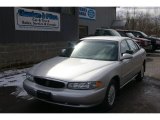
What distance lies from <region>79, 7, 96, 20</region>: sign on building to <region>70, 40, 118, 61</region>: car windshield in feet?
45.4

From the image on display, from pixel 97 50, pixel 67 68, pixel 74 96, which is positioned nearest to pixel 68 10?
pixel 97 50

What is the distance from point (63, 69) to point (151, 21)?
29000 millimetres

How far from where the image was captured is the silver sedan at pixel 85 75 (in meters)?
4.28

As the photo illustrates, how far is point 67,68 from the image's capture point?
4.79 metres

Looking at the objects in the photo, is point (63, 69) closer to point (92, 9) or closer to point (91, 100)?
point (91, 100)

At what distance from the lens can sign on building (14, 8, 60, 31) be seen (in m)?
9.15

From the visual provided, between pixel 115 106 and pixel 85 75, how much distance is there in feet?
3.81

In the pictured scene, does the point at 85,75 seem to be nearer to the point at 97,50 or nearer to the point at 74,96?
the point at 74,96

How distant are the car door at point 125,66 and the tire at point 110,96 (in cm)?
57

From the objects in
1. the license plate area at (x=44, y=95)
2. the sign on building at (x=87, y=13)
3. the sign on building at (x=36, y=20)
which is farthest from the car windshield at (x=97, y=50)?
the sign on building at (x=87, y=13)

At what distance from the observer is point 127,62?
19.2 feet

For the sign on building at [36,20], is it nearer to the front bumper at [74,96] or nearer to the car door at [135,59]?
the car door at [135,59]

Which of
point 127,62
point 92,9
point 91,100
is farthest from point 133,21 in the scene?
point 91,100

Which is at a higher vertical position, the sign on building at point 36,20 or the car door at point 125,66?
the sign on building at point 36,20
